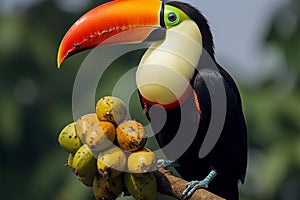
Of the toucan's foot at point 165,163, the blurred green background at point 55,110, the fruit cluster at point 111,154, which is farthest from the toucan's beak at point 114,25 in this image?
the blurred green background at point 55,110

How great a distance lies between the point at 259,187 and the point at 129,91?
478 centimetres

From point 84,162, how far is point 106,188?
15 cm

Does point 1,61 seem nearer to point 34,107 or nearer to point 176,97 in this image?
point 34,107

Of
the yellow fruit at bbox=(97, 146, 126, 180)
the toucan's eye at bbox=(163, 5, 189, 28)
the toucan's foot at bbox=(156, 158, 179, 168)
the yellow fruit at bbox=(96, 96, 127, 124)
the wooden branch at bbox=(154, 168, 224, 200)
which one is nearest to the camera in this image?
the yellow fruit at bbox=(97, 146, 126, 180)

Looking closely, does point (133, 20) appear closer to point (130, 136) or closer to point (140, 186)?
point (130, 136)

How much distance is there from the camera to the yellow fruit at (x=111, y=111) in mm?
4410

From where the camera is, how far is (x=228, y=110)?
17.6 feet

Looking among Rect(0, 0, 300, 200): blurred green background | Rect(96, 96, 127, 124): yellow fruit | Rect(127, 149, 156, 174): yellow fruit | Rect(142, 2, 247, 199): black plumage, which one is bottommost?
Rect(0, 0, 300, 200): blurred green background

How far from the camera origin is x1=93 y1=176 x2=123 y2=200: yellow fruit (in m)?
4.36

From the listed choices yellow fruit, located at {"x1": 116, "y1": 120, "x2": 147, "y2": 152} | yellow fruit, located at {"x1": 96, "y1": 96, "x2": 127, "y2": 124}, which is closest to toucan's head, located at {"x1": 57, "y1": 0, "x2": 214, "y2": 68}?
yellow fruit, located at {"x1": 96, "y1": 96, "x2": 127, "y2": 124}

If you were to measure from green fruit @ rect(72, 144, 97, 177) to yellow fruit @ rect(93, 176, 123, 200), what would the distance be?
6cm

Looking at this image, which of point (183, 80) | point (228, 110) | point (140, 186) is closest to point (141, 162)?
point (140, 186)

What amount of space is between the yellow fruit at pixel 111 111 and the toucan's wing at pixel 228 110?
2.71 feet

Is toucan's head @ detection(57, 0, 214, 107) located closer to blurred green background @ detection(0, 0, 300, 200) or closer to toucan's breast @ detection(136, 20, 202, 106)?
toucan's breast @ detection(136, 20, 202, 106)
